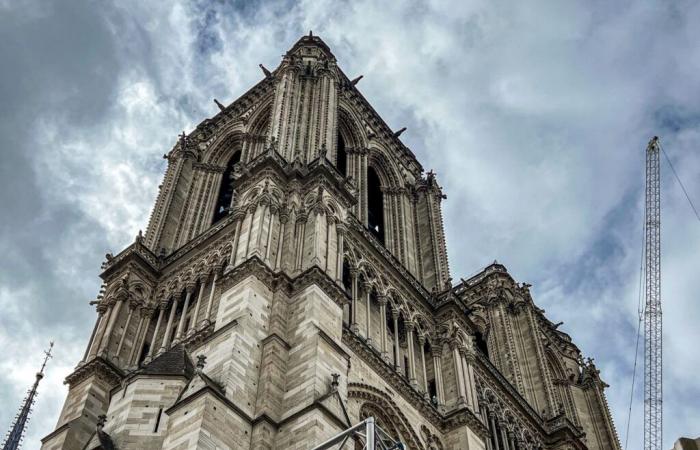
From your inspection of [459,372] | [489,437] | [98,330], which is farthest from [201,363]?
[489,437]

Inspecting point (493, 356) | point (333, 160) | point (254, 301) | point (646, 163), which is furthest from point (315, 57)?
point (646, 163)

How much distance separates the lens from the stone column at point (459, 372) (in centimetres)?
3274

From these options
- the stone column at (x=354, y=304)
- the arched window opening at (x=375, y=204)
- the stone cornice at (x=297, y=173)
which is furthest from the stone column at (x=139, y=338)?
the arched window opening at (x=375, y=204)

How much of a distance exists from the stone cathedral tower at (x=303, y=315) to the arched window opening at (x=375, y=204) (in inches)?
5.4

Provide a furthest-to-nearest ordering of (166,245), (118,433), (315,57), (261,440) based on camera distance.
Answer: (315,57)
(166,245)
(118,433)
(261,440)

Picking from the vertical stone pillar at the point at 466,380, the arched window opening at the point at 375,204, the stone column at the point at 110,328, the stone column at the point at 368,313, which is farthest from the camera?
the arched window opening at the point at 375,204

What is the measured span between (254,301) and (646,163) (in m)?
69.3

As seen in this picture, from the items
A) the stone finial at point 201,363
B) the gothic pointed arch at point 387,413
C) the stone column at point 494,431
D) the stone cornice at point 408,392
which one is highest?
the stone column at point 494,431

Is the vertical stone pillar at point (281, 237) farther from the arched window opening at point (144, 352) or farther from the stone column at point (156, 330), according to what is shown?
the arched window opening at point (144, 352)

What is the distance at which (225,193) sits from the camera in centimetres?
4344

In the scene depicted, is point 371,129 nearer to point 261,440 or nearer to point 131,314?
point 131,314

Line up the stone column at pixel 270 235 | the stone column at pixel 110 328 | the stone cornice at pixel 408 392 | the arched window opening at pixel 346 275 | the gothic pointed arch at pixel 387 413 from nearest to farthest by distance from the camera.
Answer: the stone column at pixel 270 235
the gothic pointed arch at pixel 387 413
the stone cornice at pixel 408 392
the stone column at pixel 110 328
the arched window opening at pixel 346 275

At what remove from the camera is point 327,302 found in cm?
2756

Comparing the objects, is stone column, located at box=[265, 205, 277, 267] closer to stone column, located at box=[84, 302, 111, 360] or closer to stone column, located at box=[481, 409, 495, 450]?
stone column, located at box=[84, 302, 111, 360]
